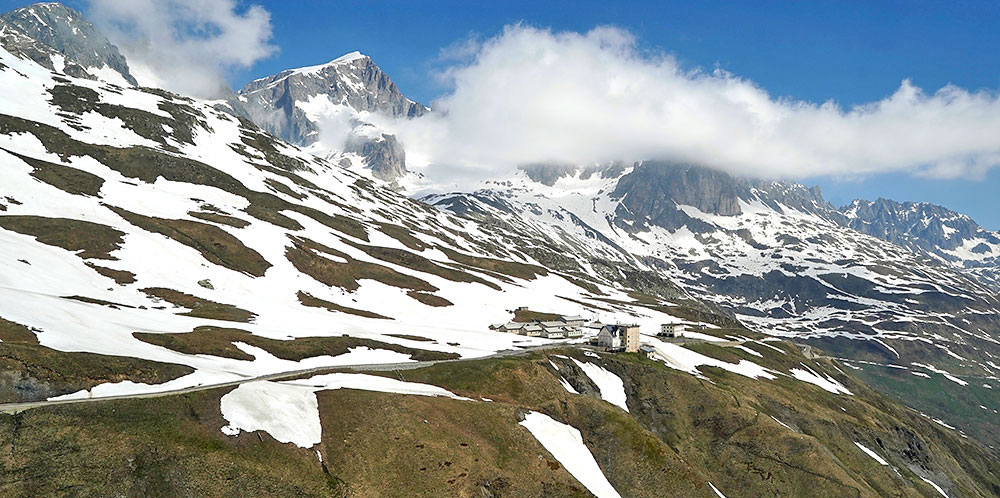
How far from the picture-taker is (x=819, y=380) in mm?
150625

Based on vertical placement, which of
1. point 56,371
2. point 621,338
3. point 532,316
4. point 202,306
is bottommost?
point 56,371

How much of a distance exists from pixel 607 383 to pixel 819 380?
309 ft

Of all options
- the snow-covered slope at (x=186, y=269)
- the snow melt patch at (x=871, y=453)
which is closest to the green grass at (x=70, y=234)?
the snow-covered slope at (x=186, y=269)

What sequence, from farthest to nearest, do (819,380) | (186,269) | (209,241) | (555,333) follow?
(819,380) → (209,241) → (555,333) → (186,269)

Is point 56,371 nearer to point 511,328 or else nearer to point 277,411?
point 277,411

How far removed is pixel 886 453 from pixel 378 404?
99.9 metres

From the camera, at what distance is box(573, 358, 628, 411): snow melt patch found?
86.1 m

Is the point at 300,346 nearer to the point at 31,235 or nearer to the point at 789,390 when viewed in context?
the point at 31,235

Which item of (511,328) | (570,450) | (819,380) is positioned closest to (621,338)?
(511,328)

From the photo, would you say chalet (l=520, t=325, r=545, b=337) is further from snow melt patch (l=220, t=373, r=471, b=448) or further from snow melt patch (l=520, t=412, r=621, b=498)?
snow melt patch (l=220, t=373, r=471, b=448)

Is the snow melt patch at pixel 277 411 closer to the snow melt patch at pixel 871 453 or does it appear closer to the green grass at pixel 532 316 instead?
the snow melt patch at pixel 871 453

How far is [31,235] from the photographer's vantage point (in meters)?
98.8

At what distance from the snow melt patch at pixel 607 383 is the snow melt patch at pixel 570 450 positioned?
22.6m

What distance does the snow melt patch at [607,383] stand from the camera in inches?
3391
